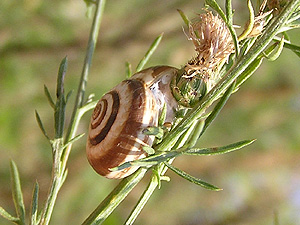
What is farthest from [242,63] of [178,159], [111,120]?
[178,159]

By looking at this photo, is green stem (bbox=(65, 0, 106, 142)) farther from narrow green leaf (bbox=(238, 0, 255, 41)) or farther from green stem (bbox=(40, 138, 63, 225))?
narrow green leaf (bbox=(238, 0, 255, 41))

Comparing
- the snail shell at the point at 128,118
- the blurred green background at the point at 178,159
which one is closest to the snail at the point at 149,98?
the snail shell at the point at 128,118

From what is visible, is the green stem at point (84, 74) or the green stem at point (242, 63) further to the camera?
the green stem at point (84, 74)

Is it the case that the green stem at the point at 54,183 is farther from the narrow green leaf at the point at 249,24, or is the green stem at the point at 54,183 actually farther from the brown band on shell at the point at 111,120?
the narrow green leaf at the point at 249,24

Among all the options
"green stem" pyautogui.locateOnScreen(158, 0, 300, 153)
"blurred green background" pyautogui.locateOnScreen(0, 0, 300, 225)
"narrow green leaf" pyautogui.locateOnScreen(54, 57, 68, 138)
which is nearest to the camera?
"green stem" pyautogui.locateOnScreen(158, 0, 300, 153)

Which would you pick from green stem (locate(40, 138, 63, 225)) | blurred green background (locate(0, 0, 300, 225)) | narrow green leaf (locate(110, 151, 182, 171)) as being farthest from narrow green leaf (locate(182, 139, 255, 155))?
blurred green background (locate(0, 0, 300, 225))

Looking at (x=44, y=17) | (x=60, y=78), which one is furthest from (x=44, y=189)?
(x=60, y=78)

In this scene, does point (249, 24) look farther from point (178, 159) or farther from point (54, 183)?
point (178, 159)

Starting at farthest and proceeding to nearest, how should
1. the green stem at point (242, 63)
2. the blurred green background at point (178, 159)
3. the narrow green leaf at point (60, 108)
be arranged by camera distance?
1. the blurred green background at point (178, 159)
2. the narrow green leaf at point (60, 108)
3. the green stem at point (242, 63)
